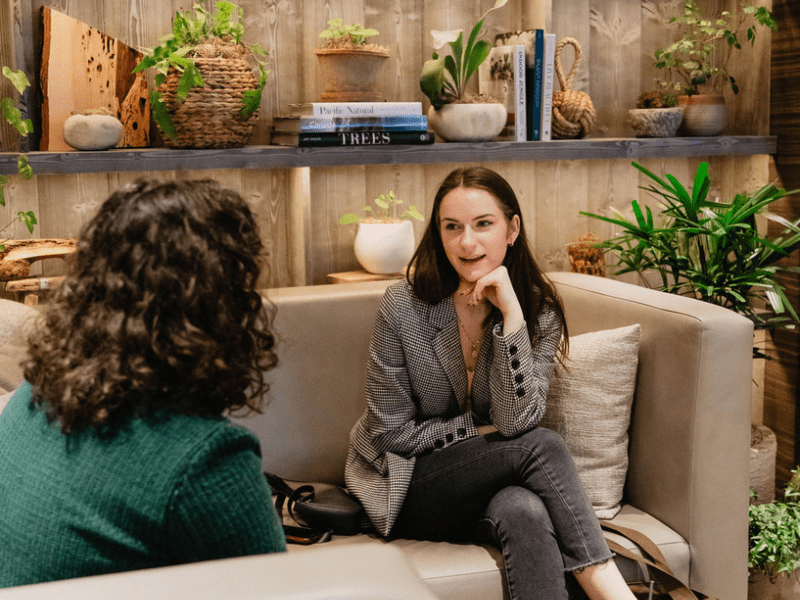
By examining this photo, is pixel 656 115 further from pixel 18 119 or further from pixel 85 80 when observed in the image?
pixel 18 119

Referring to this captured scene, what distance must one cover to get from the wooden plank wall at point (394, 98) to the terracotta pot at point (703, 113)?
198 mm

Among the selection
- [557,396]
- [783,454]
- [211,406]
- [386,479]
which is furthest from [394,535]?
[783,454]

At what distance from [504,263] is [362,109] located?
564 mm

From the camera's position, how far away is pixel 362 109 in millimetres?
2240

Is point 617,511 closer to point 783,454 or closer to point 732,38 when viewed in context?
point 783,454

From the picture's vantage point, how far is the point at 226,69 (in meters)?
2.10

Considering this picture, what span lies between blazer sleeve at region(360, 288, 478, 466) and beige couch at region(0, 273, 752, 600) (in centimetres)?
21

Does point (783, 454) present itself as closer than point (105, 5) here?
No

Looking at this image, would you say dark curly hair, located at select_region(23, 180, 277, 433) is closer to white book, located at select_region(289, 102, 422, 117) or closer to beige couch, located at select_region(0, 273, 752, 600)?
beige couch, located at select_region(0, 273, 752, 600)

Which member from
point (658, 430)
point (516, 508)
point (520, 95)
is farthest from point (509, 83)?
point (516, 508)

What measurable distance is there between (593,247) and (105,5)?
1.49m

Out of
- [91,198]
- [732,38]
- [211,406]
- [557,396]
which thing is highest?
[732,38]

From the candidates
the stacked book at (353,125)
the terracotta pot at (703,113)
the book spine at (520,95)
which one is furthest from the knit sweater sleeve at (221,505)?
the terracotta pot at (703,113)

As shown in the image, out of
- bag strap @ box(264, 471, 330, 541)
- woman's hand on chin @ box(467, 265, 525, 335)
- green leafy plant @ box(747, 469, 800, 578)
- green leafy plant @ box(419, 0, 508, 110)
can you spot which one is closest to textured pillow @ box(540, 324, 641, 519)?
woman's hand on chin @ box(467, 265, 525, 335)
